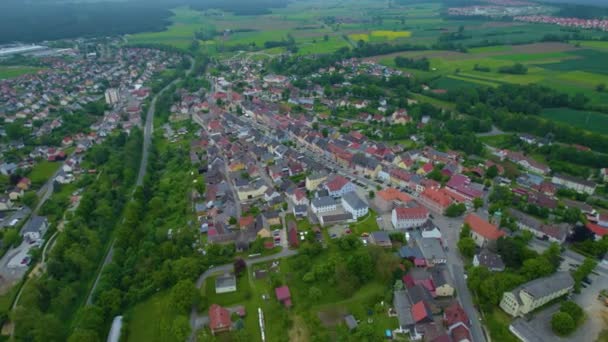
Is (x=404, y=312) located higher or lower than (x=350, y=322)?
higher

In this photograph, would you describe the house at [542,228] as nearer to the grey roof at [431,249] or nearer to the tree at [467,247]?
the tree at [467,247]

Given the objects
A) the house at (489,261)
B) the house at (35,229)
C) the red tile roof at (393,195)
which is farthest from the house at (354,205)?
the house at (35,229)

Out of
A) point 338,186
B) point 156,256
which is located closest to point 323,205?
point 338,186

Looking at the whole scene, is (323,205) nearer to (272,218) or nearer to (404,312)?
(272,218)

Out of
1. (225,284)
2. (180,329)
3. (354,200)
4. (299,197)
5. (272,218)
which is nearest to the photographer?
(180,329)

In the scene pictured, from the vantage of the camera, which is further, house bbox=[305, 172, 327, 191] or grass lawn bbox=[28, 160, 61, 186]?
grass lawn bbox=[28, 160, 61, 186]

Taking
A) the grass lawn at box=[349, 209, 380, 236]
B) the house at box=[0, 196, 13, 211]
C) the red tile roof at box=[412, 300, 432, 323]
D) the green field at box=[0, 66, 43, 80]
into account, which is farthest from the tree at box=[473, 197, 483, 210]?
the green field at box=[0, 66, 43, 80]

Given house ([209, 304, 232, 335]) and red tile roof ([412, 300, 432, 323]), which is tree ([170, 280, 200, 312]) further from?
red tile roof ([412, 300, 432, 323])
